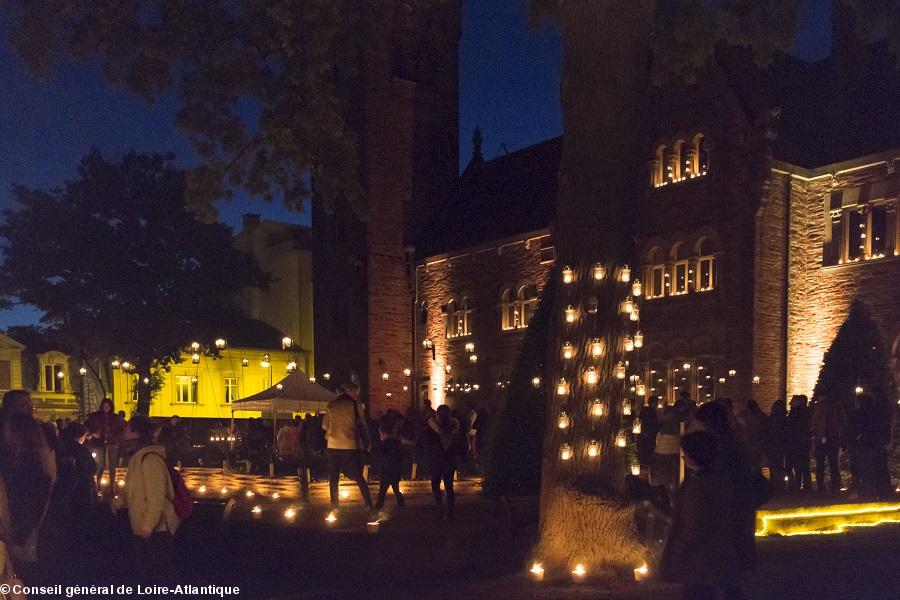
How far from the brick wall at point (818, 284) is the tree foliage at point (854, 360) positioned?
A: 1.22 ft

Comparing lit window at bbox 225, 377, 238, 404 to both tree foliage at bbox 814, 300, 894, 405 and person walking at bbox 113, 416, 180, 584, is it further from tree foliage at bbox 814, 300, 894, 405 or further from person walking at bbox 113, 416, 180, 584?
person walking at bbox 113, 416, 180, 584

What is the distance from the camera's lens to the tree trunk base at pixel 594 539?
7.72 metres

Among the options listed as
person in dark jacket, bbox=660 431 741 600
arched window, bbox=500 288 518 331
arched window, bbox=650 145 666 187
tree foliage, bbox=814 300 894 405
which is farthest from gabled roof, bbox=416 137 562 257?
person in dark jacket, bbox=660 431 741 600

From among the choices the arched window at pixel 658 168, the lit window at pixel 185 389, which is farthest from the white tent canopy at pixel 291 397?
the lit window at pixel 185 389

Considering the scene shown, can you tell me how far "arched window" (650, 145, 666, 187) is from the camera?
2398cm

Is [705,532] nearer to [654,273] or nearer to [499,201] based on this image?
[654,273]

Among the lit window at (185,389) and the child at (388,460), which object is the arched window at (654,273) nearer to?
the child at (388,460)

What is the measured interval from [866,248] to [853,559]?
1400cm

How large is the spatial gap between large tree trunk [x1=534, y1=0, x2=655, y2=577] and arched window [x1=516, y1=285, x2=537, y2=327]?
Result: 19832mm

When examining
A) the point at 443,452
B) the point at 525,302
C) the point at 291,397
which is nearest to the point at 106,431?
the point at 291,397

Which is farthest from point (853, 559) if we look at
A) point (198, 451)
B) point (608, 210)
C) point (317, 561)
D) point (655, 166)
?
point (198, 451)

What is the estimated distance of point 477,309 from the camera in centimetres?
3005

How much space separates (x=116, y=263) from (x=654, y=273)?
74.3ft

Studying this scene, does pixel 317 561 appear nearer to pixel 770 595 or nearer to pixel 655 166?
pixel 770 595
